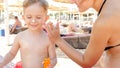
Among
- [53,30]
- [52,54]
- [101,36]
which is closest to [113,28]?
[101,36]

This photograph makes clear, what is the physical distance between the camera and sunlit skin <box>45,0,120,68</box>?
1.42 meters

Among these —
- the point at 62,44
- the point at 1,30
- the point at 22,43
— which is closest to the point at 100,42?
the point at 62,44

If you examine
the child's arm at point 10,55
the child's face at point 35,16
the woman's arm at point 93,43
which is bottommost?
the child's arm at point 10,55

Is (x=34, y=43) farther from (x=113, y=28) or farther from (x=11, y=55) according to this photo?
(x=113, y=28)

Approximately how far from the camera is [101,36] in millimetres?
1446

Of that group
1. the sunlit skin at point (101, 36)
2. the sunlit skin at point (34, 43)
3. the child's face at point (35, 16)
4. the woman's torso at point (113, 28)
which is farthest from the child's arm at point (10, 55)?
the woman's torso at point (113, 28)

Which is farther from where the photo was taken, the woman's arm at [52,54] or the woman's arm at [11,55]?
the woman's arm at [11,55]

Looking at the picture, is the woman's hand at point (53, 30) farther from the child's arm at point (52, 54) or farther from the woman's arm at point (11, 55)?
the woman's arm at point (11, 55)

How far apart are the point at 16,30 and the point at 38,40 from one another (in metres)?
9.71

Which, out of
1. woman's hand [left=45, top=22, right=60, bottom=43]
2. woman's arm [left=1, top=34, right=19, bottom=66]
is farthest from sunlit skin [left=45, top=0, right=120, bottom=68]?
woman's arm [left=1, top=34, right=19, bottom=66]

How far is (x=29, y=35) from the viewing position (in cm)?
195

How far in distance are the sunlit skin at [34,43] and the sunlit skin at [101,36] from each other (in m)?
0.24

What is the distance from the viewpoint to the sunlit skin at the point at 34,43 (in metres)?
1.81

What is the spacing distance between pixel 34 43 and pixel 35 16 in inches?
8.9
